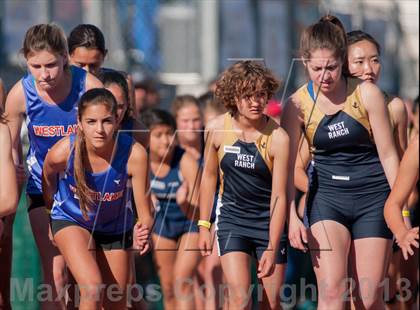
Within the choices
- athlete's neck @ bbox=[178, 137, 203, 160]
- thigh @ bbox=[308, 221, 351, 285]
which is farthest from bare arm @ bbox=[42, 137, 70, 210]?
athlete's neck @ bbox=[178, 137, 203, 160]

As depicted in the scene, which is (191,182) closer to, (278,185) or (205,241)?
(205,241)

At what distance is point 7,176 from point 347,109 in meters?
2.40

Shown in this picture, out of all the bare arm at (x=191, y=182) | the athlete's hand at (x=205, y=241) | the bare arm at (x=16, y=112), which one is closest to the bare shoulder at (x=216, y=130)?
the athlete's hand at (x=205, y=241)

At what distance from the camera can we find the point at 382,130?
28.3 feet

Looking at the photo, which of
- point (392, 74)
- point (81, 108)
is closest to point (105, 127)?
point (81, 108)

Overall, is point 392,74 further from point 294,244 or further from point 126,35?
point 294,244

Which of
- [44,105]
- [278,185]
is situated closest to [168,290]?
[44,105]

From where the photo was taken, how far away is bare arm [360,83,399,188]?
863 cm

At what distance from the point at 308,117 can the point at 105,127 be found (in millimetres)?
1409

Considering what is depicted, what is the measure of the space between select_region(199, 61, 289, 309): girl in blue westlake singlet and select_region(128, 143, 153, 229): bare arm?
477 mm

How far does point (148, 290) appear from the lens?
541 inches

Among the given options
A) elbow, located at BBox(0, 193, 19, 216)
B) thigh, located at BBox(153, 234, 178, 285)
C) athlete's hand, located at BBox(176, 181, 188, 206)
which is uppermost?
elbow, located at BBox(0, 193, 19, 216)

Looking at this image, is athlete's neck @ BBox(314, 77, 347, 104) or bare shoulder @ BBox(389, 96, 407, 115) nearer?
athlete's neck @ BBox(314, 77, 347, 104)

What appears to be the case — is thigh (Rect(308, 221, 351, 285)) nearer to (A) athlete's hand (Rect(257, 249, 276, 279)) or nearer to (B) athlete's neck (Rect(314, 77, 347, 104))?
(A) athlete's hand (Rect(257, 249, 276, 279))
